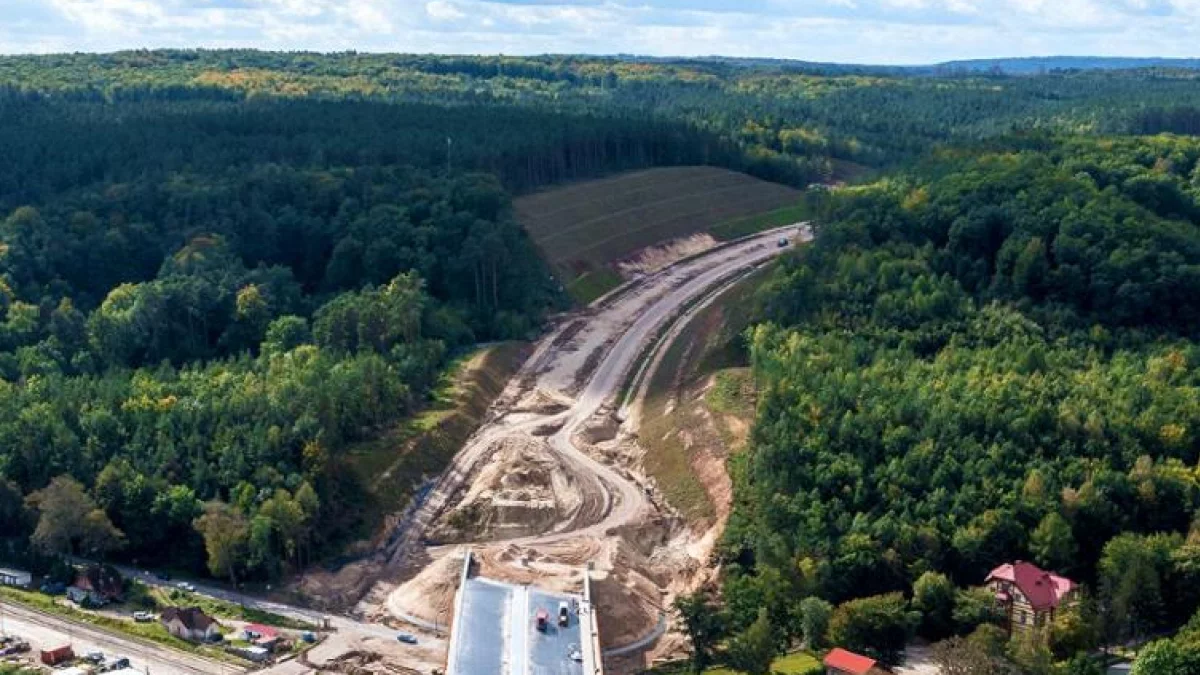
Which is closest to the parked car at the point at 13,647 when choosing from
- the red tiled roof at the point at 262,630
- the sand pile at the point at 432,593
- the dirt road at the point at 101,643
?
the dirt road at the point at 101,643

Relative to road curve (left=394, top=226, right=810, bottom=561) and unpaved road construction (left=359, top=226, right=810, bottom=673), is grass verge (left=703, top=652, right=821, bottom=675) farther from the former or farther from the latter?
road curve (left=394, top=226, right=810, bottom=561)

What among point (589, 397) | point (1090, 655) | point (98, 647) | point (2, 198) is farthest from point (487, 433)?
point (2, 198)

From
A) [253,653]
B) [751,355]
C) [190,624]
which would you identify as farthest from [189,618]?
[751,355]

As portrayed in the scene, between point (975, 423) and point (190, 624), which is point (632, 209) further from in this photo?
point (190, 624)

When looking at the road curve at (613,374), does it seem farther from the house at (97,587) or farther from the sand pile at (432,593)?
the house at (97,587)

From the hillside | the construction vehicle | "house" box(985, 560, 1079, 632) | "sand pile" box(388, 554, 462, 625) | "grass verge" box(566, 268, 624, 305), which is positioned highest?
the hillside

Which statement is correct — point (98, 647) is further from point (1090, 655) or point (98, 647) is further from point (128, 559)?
point (1090, 655)

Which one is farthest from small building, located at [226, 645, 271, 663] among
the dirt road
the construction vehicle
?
the construction vehicle
